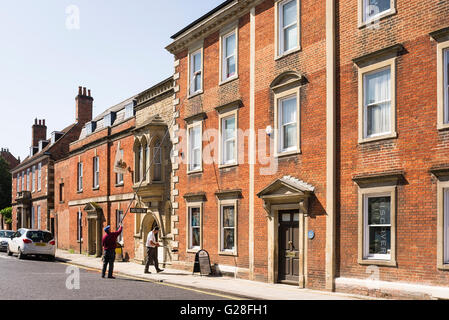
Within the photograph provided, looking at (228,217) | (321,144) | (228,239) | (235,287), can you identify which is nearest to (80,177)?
(228,217)

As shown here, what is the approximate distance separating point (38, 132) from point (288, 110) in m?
47.3

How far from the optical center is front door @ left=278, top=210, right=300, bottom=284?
57.3 ft

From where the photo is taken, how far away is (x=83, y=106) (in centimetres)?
4941

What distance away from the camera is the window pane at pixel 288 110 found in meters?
17.9

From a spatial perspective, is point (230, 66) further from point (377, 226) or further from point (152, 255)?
point (377, 226)

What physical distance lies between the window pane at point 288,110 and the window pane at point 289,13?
2582 millimetres

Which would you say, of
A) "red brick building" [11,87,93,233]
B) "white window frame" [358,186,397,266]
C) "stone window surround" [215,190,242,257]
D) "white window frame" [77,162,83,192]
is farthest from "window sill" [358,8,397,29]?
"red brick building" [11,87,93,233]

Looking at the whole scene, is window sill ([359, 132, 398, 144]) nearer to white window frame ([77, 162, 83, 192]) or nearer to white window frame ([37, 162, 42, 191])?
white window frame ([77, 162, 83, 192])

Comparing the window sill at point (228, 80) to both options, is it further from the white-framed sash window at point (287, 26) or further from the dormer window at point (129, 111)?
the dormer window at point (129, 111)

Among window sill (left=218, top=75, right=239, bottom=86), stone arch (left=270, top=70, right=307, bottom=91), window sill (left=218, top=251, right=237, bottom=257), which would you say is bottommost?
window sill (left=218, top=251, right=237, bottom=257)

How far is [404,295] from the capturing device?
43.6 feet

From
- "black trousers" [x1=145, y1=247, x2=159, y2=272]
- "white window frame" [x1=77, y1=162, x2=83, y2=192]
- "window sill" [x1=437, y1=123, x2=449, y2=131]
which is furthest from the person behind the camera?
"white window frame" [x1=77, y1=162, x2=83, y2=192]

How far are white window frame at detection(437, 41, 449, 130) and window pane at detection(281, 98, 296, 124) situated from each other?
18.5 feet

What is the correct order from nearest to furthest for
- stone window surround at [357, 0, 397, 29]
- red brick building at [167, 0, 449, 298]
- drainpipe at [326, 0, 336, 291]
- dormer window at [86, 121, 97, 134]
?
red brick building at [167, 0, 449, 298], stone window surround at [357, 0, 397, 29], drainpipe at [326, 0, 336, 291], dormer window at [86, 121, 97, 134]
